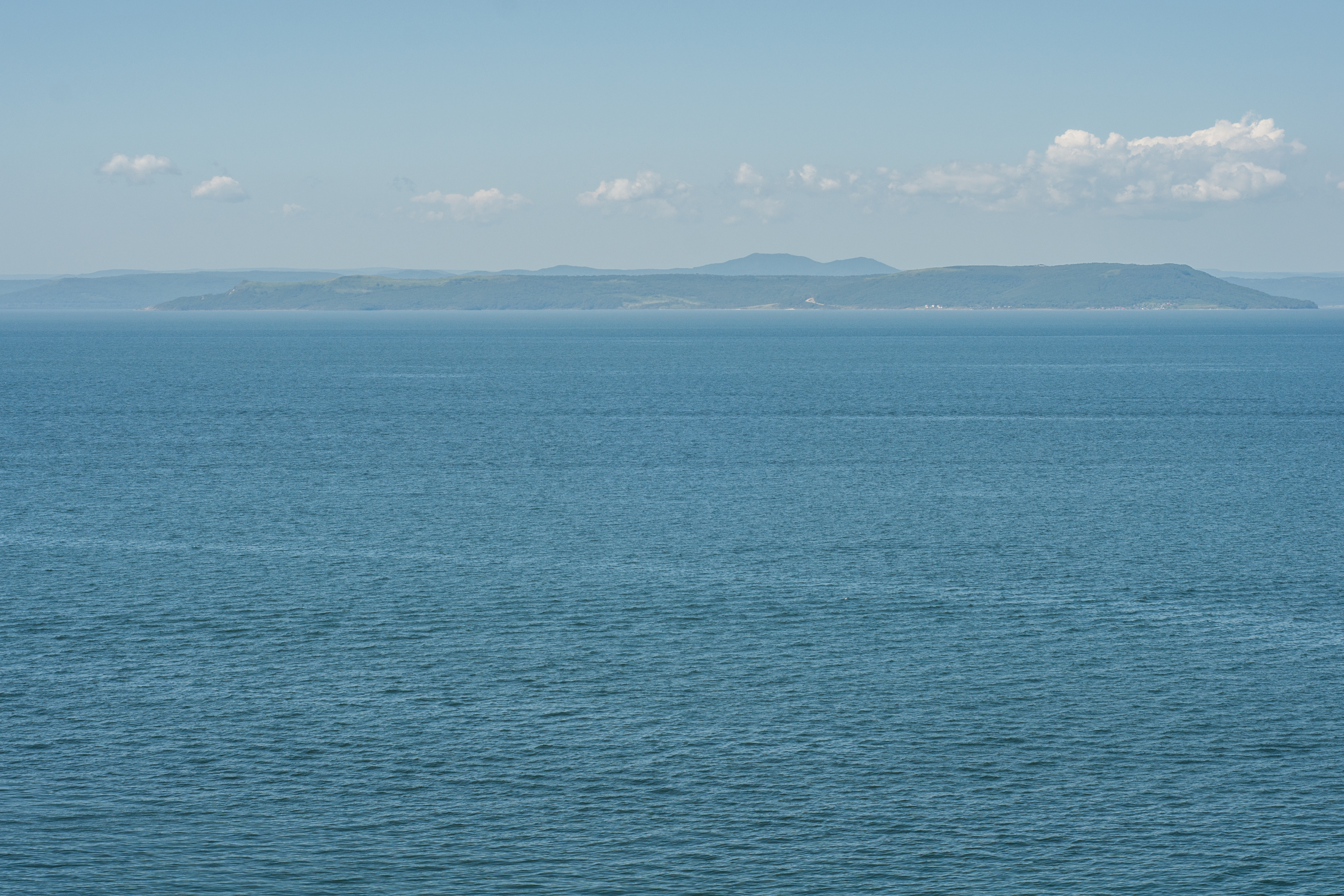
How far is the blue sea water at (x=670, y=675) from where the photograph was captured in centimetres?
3275

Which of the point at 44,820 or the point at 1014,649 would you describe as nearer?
the point at 44,820

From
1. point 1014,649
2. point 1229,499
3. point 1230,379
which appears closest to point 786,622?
point 1014,649

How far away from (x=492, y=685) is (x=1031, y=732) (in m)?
16.9

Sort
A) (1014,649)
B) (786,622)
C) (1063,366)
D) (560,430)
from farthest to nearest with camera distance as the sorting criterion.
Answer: (1063,366)
(560,430)
(786,622)
(1014,649)

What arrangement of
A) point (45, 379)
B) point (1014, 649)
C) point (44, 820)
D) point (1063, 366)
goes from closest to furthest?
1. point (44, 820)
2. point (1014, 649)
3. point (45, 379)
4. point (1063, 366)

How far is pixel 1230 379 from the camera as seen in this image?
168 metres

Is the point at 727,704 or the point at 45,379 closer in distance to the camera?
the point at 727,704

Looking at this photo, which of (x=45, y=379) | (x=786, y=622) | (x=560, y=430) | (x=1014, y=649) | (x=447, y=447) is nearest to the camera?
(x=1014, y=649)

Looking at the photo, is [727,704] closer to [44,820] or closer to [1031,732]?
[1031,732]

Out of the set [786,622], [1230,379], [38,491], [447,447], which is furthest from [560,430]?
[1230,379]

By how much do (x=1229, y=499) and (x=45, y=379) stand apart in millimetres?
140993

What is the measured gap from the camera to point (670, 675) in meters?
45.4

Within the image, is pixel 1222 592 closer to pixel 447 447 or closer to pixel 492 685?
pixel 492 685

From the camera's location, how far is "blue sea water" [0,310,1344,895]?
32.8 m
